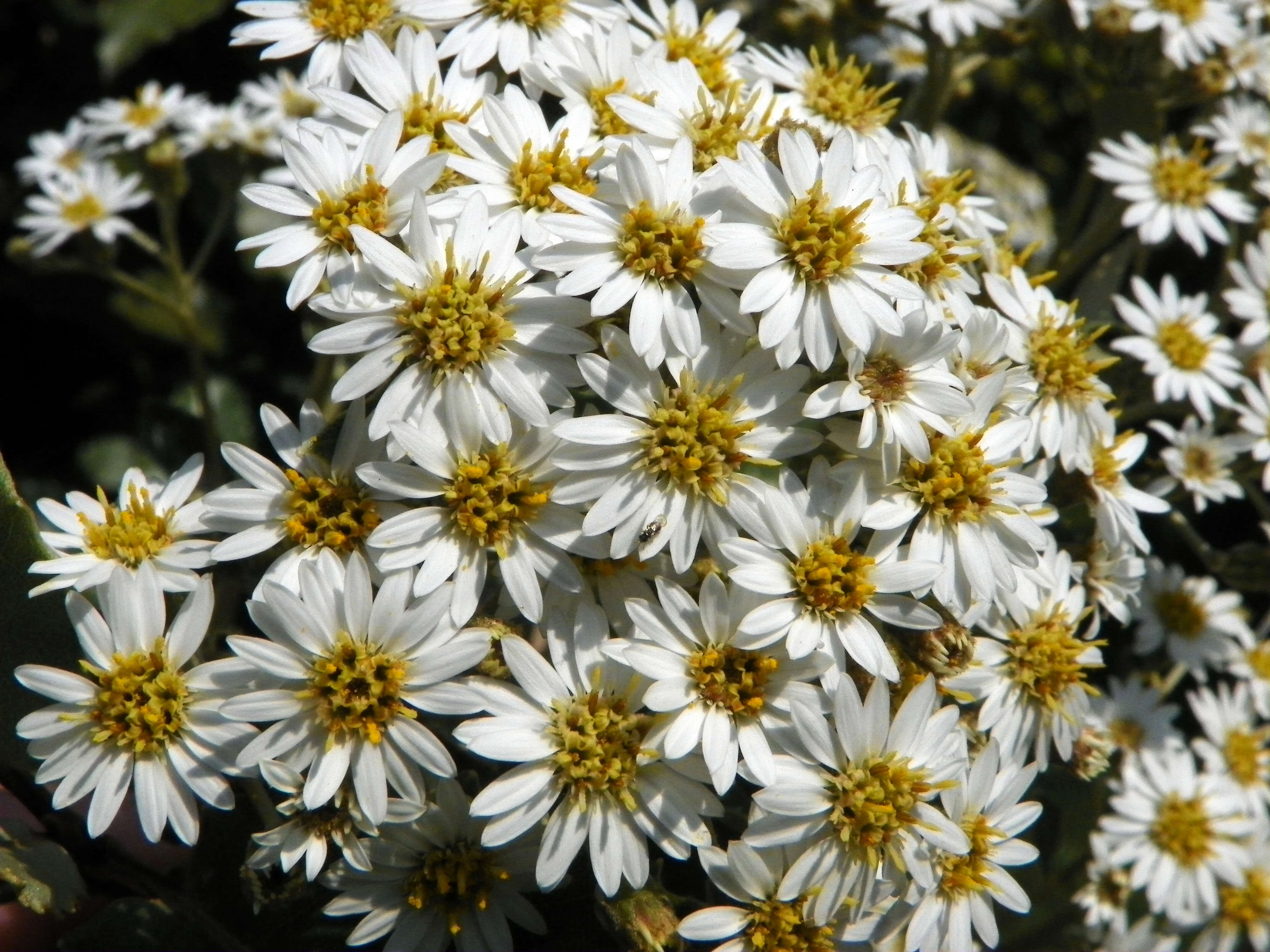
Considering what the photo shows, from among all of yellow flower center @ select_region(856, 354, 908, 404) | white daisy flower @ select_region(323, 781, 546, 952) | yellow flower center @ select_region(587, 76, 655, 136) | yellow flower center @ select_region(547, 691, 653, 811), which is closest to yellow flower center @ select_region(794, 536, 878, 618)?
yellow flower center @ select_region(856, 354, 908, 404)

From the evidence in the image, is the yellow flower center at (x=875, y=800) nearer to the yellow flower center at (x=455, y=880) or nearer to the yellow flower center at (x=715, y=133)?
the yellow flower center at (x=455, y=880)

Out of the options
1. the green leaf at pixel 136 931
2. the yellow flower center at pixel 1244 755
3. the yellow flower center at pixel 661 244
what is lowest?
the green leaf at pixel 136 931

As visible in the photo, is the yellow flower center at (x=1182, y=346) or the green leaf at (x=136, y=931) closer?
the green leaf at (x=136, y=931)

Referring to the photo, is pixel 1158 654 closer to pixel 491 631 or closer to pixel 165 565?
pixel 491 631

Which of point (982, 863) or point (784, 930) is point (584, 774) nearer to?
point (784, 930)

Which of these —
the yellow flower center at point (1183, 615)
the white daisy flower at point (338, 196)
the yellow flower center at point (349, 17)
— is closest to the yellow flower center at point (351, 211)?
the white daisy flower at point (338, 196)

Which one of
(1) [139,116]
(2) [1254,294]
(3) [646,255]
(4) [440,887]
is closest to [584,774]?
→ (4) [440,887]

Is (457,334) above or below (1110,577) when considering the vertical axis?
above
